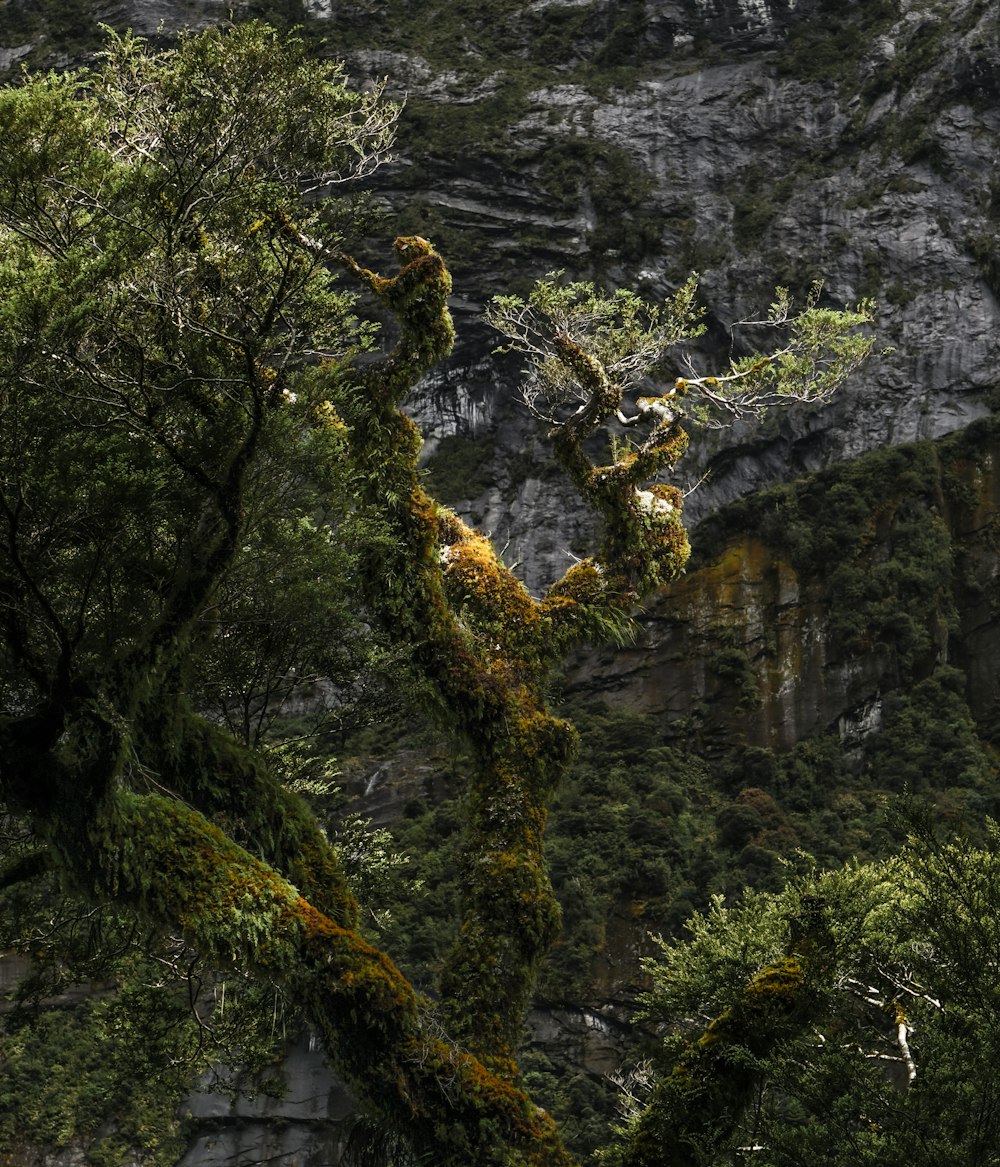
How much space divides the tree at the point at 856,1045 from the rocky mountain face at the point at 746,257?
22.4 metres

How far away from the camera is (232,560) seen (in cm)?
925

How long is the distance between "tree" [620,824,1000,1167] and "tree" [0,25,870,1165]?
114cm

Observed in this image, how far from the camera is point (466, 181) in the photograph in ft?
144

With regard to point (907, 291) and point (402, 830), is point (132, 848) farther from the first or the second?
point (907, 291)

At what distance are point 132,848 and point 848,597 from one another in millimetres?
27479

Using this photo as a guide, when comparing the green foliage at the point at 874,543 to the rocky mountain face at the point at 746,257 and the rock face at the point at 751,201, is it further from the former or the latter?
the rock face at the point at 751,201

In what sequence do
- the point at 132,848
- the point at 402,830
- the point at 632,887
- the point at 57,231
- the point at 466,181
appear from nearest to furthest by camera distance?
the point at 132,848, the point at 57,231, the point at 632,887, the point at 402,830, the point at 466,181

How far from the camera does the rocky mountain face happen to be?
33.9m

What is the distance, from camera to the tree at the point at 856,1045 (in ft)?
26.0

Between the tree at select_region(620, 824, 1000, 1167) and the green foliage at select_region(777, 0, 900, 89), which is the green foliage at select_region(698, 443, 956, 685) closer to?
the green foliage at select_region(777, 0, 900, 89)

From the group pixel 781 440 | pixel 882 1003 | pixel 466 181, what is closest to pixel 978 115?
pixel 781 440

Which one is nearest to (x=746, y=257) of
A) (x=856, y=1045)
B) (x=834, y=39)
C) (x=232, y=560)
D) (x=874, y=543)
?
(x=834, y=39)

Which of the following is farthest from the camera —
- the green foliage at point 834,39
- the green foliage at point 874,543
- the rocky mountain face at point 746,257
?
the green foliage at point 834,39

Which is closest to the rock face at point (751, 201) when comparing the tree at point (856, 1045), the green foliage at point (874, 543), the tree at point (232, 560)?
the green foliage at point (874, 543)
